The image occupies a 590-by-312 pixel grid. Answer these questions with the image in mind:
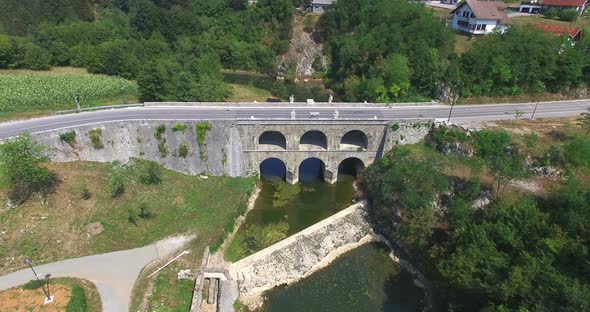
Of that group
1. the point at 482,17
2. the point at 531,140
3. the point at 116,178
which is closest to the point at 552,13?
the point at 482,17

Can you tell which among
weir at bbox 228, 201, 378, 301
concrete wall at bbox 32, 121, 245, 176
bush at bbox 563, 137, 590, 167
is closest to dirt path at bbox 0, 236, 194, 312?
weir at bbox 228, 201, 378, 301

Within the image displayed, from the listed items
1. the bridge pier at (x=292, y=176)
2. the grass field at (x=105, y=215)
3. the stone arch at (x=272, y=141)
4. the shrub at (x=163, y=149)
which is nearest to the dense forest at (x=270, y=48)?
the shrub at (x=163, y=149)

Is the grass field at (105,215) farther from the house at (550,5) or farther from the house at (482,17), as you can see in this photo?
the house at (550,5)

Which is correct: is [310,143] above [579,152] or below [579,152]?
below

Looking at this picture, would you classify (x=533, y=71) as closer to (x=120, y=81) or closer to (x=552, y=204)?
(x=552, y=204)

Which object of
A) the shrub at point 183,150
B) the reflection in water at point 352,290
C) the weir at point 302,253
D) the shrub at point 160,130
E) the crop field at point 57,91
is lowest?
the reflection in water at point 352,290

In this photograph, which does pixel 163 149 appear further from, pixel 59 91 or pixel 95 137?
pixel 59 91
